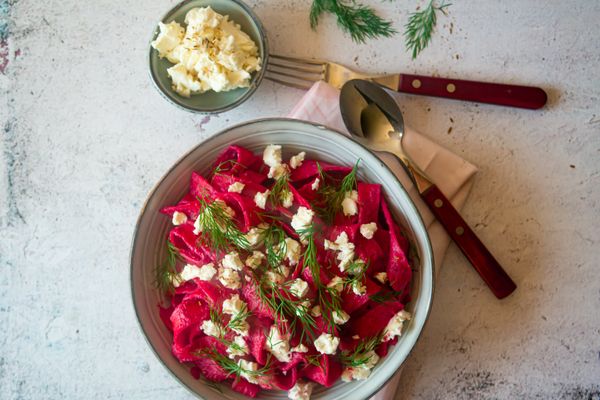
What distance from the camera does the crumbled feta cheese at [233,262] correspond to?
5.12ft

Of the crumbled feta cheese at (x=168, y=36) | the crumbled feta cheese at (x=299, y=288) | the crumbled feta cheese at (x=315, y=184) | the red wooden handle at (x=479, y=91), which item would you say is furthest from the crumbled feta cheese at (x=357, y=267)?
the crumbled feta cheese at (x=168, y=36)

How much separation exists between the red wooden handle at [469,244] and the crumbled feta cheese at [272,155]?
0.50 meters

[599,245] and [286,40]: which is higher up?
[286,40]

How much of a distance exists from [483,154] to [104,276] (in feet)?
4.53

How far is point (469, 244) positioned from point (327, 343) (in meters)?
0.60

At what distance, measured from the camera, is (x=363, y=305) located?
63.7 inches

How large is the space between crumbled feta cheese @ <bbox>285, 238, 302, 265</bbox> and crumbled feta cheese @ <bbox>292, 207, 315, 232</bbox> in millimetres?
40

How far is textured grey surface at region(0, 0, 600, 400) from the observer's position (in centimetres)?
187

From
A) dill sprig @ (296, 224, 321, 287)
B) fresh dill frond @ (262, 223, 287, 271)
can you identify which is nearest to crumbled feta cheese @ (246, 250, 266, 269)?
fresh dill frond @ (262, 223, 287, 271)

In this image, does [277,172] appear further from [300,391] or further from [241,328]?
[300,391]

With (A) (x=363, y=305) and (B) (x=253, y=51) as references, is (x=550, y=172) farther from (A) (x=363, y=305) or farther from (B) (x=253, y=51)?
(B) (x=253, y=51)

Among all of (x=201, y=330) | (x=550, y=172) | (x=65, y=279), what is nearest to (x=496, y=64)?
(x=550, y=172)

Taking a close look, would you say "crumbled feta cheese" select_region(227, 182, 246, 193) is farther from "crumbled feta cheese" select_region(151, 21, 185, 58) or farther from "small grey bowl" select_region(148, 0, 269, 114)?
"crumbled feta cheese" select_region(151, 21, 185, 58)

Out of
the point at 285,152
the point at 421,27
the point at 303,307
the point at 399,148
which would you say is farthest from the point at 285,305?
the point at 421,27
